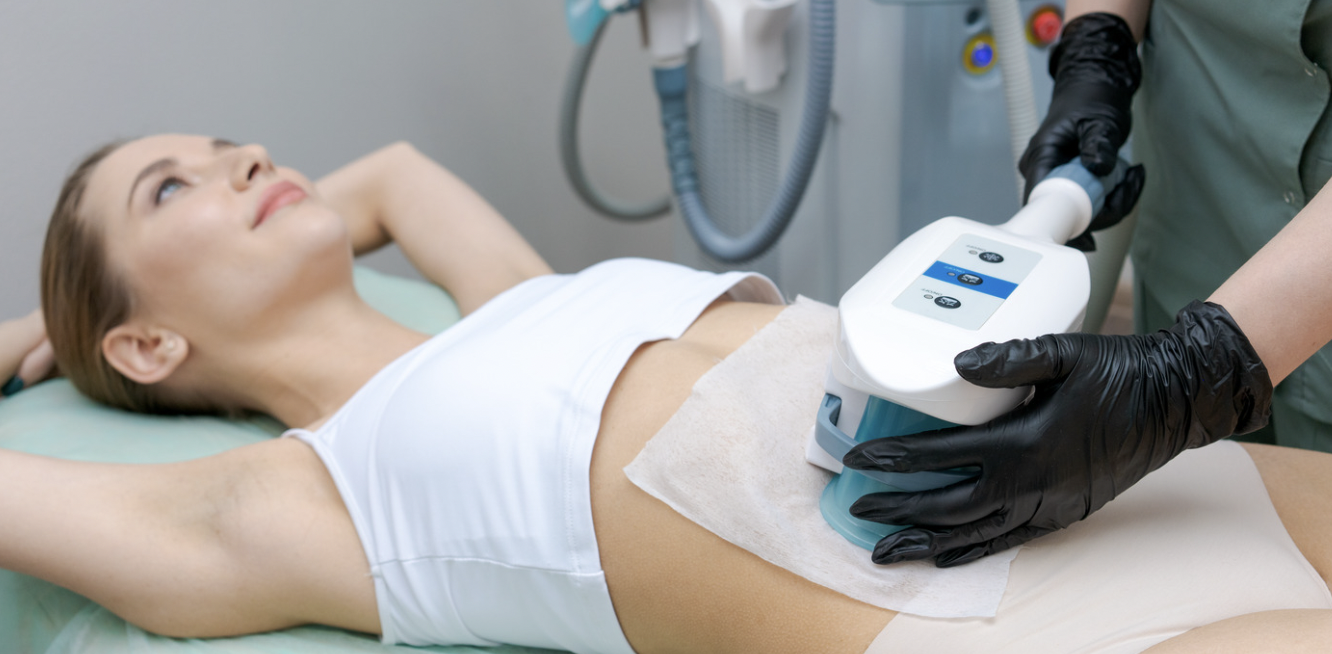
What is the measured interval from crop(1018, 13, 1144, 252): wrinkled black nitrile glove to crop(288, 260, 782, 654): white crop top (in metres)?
0.45

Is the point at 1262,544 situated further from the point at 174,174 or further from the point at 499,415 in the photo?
the point at 174,174

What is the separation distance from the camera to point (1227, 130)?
3.25 ft

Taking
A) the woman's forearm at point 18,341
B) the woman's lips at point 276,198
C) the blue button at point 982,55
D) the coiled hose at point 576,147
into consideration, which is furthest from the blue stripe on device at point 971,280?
the woman's forearm at point 18,341

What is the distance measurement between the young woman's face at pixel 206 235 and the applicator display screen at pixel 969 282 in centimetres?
81

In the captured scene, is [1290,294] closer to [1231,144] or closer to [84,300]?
[1231,144]

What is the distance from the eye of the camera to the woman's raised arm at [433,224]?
1434 mm

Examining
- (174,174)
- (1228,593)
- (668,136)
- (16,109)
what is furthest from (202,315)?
→ (1228,593)

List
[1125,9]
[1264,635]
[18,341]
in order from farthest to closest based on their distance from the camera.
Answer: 1. [18,341]
2. [1125,9]
3. [1264,635]

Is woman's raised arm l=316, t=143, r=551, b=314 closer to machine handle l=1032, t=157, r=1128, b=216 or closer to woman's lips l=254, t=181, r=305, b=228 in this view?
woman's lips l=254, t=181, r=305, b=228

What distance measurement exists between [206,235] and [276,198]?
0.10 metres

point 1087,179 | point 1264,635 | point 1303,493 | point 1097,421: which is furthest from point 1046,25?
point 1264,635

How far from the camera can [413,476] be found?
0.98 m

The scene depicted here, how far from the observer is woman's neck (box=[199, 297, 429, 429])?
1223mm

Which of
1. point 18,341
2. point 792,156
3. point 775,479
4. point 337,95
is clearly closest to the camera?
point 775,479
